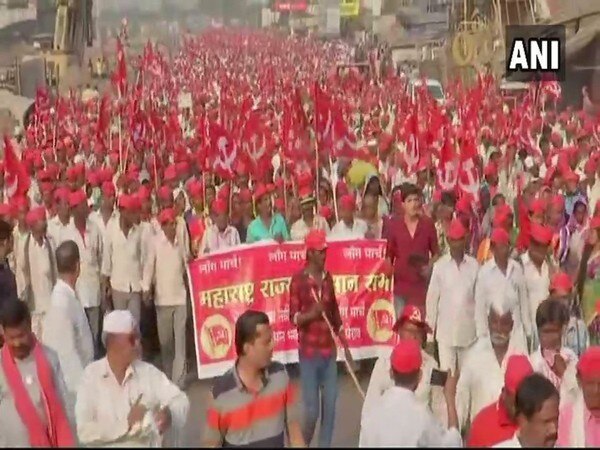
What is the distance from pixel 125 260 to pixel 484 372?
3.71 metres

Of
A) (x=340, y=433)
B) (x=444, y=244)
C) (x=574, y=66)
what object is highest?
(x=574, y=66)

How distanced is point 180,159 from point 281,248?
3749 mm

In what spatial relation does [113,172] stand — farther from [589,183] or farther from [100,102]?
[589,183]

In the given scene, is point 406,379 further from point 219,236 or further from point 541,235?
point 219,236

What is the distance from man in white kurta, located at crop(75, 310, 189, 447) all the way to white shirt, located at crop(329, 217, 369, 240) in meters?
4.41

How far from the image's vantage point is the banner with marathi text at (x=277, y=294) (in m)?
8.65

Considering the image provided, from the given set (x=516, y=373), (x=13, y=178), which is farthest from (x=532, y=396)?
(x=13, y=178)

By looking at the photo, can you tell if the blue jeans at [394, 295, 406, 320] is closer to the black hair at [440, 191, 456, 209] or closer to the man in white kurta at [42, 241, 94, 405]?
the black hair at [440, 191, 456, 209]

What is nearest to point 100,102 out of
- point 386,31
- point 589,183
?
point 386,31

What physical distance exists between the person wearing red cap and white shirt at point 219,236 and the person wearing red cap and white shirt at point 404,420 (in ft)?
15.0

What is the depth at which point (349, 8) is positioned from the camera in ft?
42.1

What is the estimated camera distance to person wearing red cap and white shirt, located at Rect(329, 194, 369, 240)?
9.30 meters

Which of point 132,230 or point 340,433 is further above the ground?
point 132,230

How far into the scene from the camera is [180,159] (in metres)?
12.5
